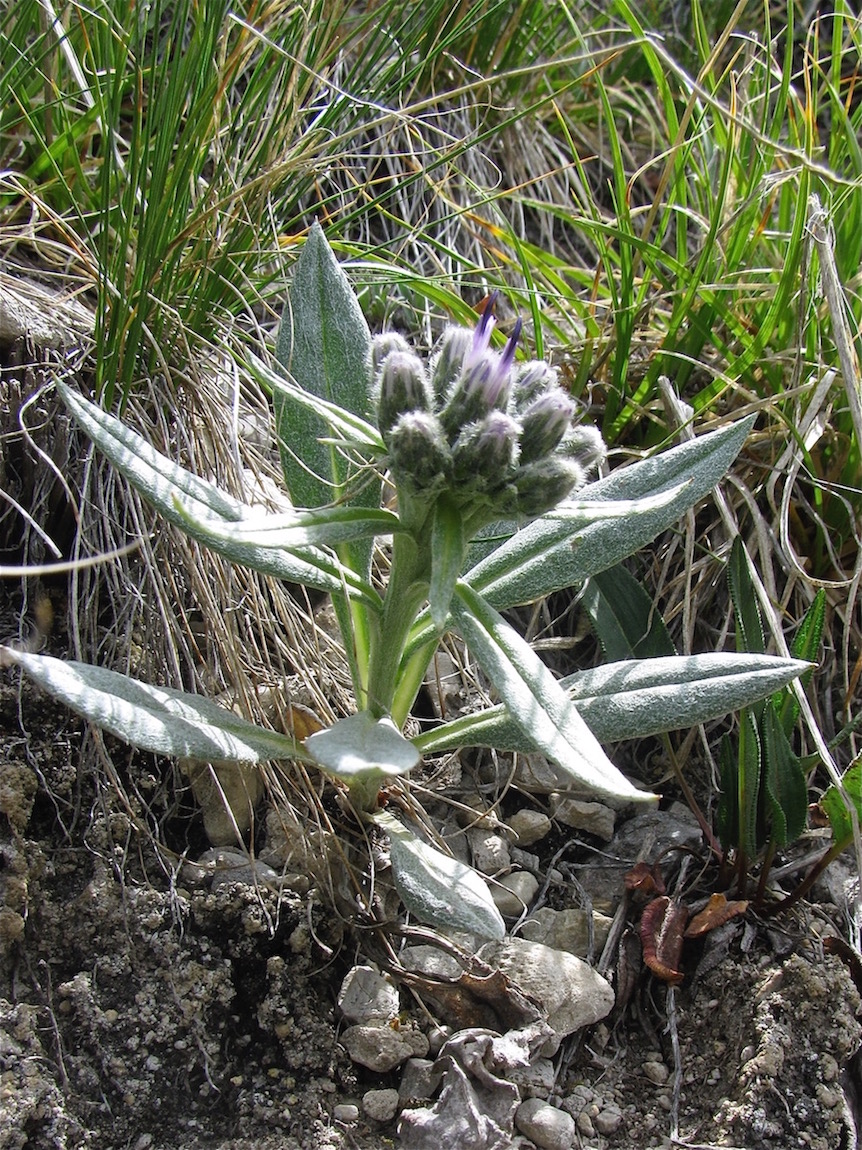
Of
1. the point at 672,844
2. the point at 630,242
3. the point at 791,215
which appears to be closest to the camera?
the point at 672,844

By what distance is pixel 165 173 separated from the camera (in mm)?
1976

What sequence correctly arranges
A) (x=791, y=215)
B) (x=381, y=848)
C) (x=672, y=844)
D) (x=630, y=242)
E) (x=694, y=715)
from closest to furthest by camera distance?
(x=694, y=715) → (x=381, y=848) → (x=672, y=844) → (x=630, y=242) → (x=791, y=215)

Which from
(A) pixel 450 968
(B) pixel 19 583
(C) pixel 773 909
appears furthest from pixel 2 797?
(C) pixel 773 909

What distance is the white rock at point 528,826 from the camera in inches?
83.7

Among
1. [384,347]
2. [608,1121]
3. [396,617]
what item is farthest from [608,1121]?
[384,347]

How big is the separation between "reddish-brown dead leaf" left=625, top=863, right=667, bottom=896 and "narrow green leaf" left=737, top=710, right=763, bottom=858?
6.6 inches

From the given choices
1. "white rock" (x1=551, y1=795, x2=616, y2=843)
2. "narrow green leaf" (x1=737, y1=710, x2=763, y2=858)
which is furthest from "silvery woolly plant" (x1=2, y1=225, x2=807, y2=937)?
"white rock" (x1=551, y1=795, x2=616, y2=843)

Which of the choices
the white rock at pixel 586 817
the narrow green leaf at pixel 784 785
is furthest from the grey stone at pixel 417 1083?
the narrow green leaf at pixel 784 785

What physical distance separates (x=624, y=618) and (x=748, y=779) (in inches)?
16.4

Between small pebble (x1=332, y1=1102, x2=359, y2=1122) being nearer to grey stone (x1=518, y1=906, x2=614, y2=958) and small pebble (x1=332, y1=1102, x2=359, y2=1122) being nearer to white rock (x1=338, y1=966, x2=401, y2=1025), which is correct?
white rock (x1=338, y1=966, x2=401, y2=1025)

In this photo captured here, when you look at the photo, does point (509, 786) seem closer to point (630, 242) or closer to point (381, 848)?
point (381, 848)

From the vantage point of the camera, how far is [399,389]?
1.59 meters

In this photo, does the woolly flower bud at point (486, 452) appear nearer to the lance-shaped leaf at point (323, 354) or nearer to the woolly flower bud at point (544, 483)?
the woolly flower bud at point (544, 483)

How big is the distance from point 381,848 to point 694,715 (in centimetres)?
62
